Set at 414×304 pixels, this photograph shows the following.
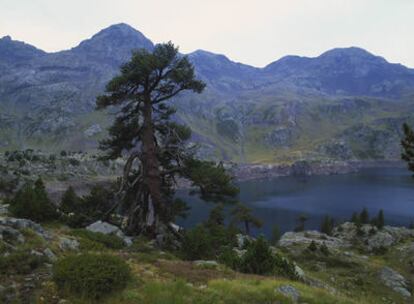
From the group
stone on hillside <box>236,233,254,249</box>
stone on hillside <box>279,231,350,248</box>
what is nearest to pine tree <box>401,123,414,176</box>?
stone on hillside <box>236,233,254,249</box>

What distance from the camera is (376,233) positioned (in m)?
87.1

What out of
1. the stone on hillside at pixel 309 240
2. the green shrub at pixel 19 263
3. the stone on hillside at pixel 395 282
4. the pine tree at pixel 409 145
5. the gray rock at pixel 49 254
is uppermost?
the pine tree at pixel 409 145

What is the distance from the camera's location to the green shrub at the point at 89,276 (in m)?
10.6

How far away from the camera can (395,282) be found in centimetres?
4291

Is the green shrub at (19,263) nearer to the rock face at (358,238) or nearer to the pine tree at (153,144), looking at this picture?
the pine tree at (153,144)

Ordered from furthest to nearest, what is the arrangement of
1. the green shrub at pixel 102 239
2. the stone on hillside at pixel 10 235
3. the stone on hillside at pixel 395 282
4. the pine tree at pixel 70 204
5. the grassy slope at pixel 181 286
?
the stone on hillside at pixel 395 282 → the pine tree at pixel 70 204 → the green shrub at pixel 102 239 → the stone on hillside at pixel 10 235 → the grassy slope at pixel 181 286

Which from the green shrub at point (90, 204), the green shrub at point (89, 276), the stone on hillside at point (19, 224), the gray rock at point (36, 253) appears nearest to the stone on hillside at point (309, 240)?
the green shrub at point (90, 204)

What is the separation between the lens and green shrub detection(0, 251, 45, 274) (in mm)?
12266

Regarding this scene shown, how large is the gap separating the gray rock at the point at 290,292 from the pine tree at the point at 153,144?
1454 centimetres

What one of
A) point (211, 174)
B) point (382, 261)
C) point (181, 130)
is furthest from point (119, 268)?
point (382, 261)

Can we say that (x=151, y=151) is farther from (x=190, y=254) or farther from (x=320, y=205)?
(x=320, y=205)

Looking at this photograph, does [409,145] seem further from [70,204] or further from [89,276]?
[89,276]

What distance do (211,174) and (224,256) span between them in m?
8.32

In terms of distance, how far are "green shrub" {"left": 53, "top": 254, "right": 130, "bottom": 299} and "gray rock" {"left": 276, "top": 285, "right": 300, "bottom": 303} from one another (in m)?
5.65
